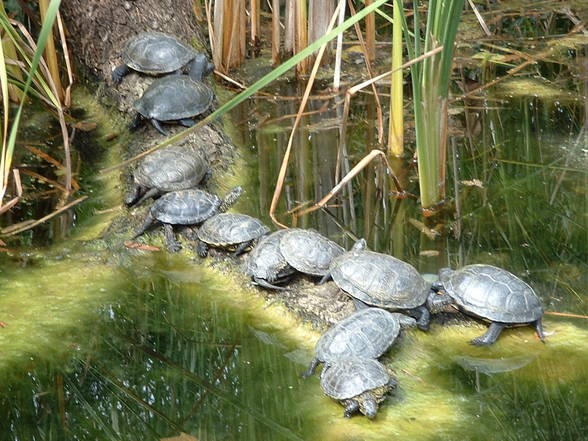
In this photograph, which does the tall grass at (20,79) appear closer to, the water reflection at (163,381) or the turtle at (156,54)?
the turtle at (156,54)

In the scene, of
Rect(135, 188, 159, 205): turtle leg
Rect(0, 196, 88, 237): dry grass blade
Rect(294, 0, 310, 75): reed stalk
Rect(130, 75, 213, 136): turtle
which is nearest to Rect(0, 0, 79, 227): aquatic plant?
Rect(0, 196, 88, 237): dry grass blade

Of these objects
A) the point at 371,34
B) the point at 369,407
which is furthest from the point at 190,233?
the point at 371,34

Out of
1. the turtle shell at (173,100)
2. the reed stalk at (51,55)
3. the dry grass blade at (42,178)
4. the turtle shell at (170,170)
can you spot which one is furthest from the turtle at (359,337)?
the reed stalk at (51,55)

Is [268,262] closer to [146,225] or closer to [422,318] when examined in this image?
[422,318]

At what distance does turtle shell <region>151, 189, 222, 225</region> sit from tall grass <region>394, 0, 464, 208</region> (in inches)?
49.7

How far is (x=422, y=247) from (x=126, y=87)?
2791 millimetres

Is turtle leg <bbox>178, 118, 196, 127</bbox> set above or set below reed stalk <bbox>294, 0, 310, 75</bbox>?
below

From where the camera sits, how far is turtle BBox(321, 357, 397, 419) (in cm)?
325

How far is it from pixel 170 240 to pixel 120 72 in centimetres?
206

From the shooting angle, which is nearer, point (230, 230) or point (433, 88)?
point (230, 230)

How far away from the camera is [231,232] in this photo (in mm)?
4367

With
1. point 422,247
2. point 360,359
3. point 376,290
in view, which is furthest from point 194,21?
point 360,359

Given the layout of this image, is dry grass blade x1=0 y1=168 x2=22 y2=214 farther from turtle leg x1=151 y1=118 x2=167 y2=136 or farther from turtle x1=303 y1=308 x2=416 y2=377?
turtle x1=303 y1=308 x2=416 y2=377

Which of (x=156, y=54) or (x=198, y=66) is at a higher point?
(x=156, y=54)
